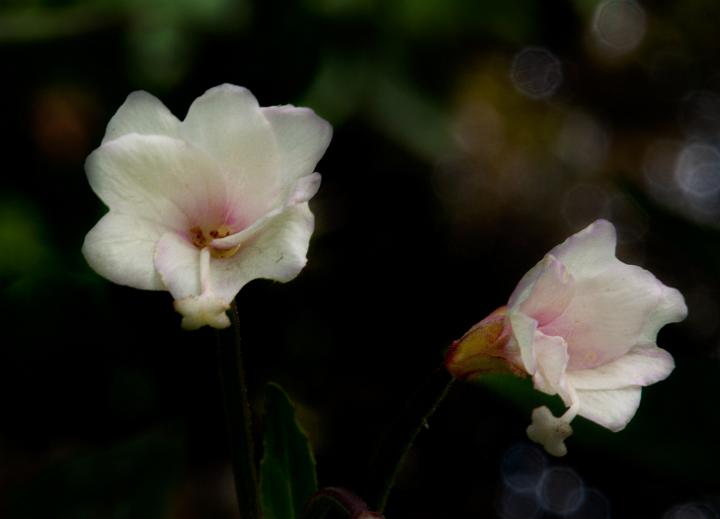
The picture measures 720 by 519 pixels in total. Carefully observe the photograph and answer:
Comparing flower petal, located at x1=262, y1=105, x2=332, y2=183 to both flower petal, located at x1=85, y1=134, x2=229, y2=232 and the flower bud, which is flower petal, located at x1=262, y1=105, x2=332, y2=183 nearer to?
flower petal, located at x1=85, y1=134, x2=229, y2=232

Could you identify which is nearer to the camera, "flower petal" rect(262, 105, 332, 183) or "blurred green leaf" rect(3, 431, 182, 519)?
"flower petal" rect(262, 105, 332, 183)

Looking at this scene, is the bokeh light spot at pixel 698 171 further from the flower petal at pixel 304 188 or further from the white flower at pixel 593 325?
the flower petal at pixel 304 188

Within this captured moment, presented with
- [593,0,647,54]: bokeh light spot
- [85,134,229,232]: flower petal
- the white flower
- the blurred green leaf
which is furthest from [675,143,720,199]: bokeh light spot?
[85,134,229,232]: flower petal

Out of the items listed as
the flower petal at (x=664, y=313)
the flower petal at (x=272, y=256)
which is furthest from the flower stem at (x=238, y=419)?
the flower petal at (x=664, y=313)

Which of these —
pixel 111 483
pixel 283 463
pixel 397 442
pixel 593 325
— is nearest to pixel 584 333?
pixel 593 325

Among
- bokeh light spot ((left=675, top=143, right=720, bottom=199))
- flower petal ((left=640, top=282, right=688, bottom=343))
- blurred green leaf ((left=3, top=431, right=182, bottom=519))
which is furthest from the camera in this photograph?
bokeh light spot ((left=675, top=143, right=720, bottom=199))

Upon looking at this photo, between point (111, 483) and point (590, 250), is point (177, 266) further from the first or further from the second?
point (111, 483)
